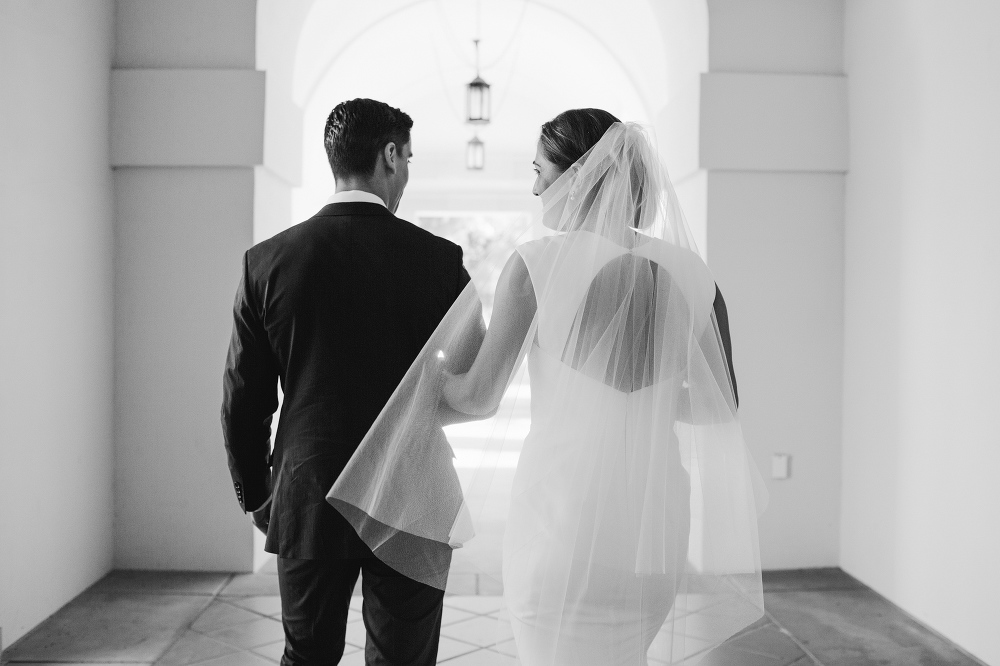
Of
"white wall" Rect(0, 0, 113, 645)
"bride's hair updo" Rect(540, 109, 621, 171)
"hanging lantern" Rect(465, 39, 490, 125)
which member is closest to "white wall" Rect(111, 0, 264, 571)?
"white wall" Rect(0, 0, 113, 645)

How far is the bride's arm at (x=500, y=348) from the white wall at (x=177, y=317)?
302 centimetres

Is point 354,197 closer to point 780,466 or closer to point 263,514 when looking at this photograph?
point 263,514

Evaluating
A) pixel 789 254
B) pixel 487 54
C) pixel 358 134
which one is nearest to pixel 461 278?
pixel 358 134

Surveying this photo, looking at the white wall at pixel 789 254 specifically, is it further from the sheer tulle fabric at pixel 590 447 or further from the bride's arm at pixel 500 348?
the bride's arm at pixel 500 348

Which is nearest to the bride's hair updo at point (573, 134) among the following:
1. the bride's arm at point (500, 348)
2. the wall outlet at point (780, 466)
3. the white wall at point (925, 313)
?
the bride's arm at point (500, 348)

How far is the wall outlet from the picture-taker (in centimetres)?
468

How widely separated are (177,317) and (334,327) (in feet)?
9.60

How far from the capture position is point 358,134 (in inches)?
80.0

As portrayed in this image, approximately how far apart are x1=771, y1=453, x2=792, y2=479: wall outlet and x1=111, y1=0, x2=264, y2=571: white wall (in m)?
2.87

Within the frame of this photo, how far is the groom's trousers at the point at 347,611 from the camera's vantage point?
1.97 metres

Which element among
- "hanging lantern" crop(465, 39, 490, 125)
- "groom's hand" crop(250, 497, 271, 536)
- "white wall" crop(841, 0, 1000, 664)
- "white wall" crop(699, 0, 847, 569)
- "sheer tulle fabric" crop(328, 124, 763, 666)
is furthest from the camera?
→ "hanging lantern" crop(465, 39, 490, 125)

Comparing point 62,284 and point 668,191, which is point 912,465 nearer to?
point 668,191

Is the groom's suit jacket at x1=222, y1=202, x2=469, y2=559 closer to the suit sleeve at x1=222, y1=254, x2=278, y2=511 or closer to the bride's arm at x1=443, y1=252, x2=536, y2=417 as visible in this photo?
the suit sleeve at x1=222, y1=254, x2=278, y2=511

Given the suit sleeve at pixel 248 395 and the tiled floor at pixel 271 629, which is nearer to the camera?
the suit sleeve at pixel 248 395
